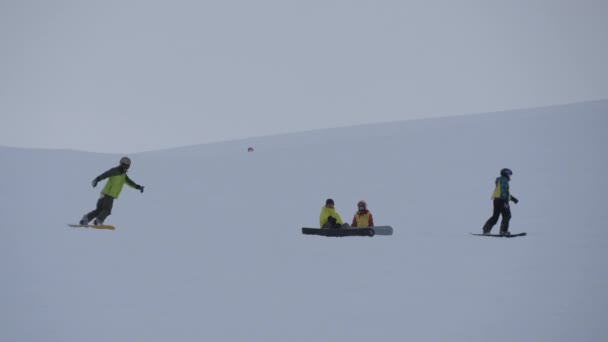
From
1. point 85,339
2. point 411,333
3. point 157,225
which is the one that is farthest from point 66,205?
point 411,333

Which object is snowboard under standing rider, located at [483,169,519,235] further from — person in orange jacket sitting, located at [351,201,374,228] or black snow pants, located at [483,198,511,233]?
person in orange jacket sitting, located at [351,201,374,228]

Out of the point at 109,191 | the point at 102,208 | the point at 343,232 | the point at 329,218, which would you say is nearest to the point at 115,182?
the point at 109,191

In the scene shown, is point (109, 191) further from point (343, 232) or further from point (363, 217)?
point (363, 217)

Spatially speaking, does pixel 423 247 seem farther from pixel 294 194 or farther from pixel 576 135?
pixel 576 135

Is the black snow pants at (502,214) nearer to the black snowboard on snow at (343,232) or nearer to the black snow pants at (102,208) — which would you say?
the black snowboard on snow at (343,232)

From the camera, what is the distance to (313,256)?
11.1 m

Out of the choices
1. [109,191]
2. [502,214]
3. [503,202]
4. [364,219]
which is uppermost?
[503,202]

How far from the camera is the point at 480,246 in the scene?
1220cm

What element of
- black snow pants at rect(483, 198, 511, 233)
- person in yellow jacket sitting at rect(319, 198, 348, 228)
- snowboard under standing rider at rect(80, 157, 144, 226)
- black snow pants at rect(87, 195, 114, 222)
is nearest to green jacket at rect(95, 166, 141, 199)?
snowboard under standing rider at rect(80, 157, 144, 226)

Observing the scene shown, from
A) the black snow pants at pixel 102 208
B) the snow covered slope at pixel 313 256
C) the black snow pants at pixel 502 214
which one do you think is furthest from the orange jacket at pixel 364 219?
the black snow pants at pixel 102 208

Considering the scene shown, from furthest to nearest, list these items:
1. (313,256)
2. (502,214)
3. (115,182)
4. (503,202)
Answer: (115,182) → (503,202) → (502,214) → (313,256)

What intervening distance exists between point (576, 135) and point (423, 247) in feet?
56.6

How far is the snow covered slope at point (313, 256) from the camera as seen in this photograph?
7.30 metres

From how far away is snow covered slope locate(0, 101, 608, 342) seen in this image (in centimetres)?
730
